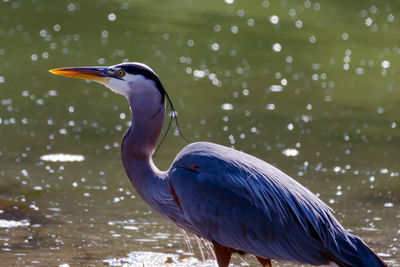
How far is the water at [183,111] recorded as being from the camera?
258 inches

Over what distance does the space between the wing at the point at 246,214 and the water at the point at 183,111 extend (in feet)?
3.01

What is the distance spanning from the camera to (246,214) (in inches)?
199

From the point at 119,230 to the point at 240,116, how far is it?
3832 millimetres

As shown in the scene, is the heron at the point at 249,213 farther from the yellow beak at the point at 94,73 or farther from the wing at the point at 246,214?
the yellow beak at the point at 94,73

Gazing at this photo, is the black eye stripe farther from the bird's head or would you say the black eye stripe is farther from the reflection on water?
the reflection on water

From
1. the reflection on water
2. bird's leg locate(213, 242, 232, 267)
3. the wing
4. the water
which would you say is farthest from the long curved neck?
the reflection on water

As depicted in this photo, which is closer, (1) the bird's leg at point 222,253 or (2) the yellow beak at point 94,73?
(1) the bird's leg at point 222,253

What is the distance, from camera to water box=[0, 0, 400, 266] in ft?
21.5

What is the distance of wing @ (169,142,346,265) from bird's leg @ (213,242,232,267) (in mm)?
102

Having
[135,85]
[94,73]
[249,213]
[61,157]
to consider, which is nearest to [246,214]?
[249,213]

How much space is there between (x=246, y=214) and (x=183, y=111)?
196 inches

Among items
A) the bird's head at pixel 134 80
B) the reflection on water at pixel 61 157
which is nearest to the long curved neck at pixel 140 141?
the bird's head at pixel 134 80

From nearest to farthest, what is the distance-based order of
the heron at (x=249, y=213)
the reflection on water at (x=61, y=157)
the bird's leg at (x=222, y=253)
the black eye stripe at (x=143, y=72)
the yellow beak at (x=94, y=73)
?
the heron at (x=249, y=213)
the bird's leg at (x=222, y=253)
the black eye stripe at (x=143, y=72)
the yellow beak at (x=94, y=73)
the reflection on water at (x=61, y=157)

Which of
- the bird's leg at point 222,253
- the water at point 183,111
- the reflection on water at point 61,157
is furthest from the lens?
the reflection on water at point 61,157
